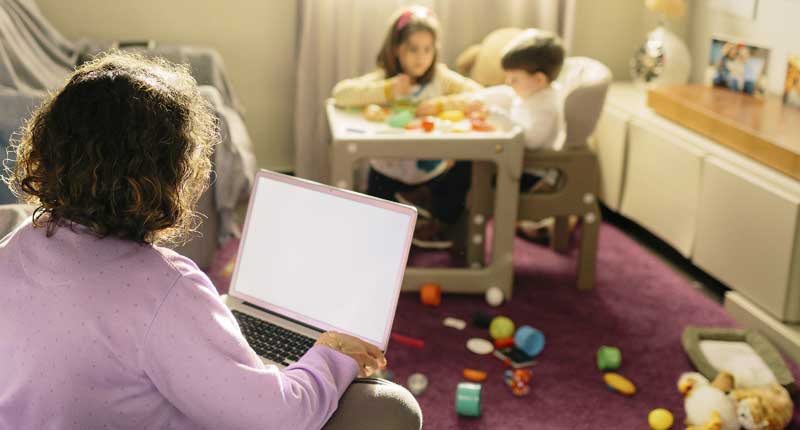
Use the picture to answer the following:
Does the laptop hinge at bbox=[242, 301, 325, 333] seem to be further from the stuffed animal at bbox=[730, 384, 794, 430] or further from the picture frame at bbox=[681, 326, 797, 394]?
the picture frame at bbox=[681, 326, 797, 394]

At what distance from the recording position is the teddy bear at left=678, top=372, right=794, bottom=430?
81.2 inches

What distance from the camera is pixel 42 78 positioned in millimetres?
2734

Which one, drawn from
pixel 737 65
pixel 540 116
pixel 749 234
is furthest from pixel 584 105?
pixel 737 65

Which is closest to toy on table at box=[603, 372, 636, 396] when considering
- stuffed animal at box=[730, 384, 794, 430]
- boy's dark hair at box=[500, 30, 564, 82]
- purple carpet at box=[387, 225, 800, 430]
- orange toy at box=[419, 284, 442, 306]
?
purple carpet at box=[387, 225, 800, 430]

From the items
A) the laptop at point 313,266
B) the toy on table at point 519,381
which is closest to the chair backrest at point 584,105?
the toy on table at point 519,381

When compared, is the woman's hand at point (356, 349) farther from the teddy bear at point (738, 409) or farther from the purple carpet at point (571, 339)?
the teddy bear at point (738, 409)

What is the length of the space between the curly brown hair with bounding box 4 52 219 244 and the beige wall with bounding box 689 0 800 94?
248cm

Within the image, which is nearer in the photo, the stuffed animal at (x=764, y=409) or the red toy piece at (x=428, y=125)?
the stuffed animal at (x=764, y=409)

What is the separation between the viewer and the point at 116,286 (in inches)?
40.7

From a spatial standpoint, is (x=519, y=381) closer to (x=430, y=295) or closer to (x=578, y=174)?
(x=430, y=295)

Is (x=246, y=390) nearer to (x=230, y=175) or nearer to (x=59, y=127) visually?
(x=59, y=127)

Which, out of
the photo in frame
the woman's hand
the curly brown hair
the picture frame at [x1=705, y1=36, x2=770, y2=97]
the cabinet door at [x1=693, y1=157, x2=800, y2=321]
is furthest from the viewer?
the picture frame at [x1=705, y1=36, x2=770, y2=97]

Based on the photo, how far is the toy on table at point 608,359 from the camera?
7.75 ft

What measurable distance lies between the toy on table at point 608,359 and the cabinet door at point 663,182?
0.68 metres
